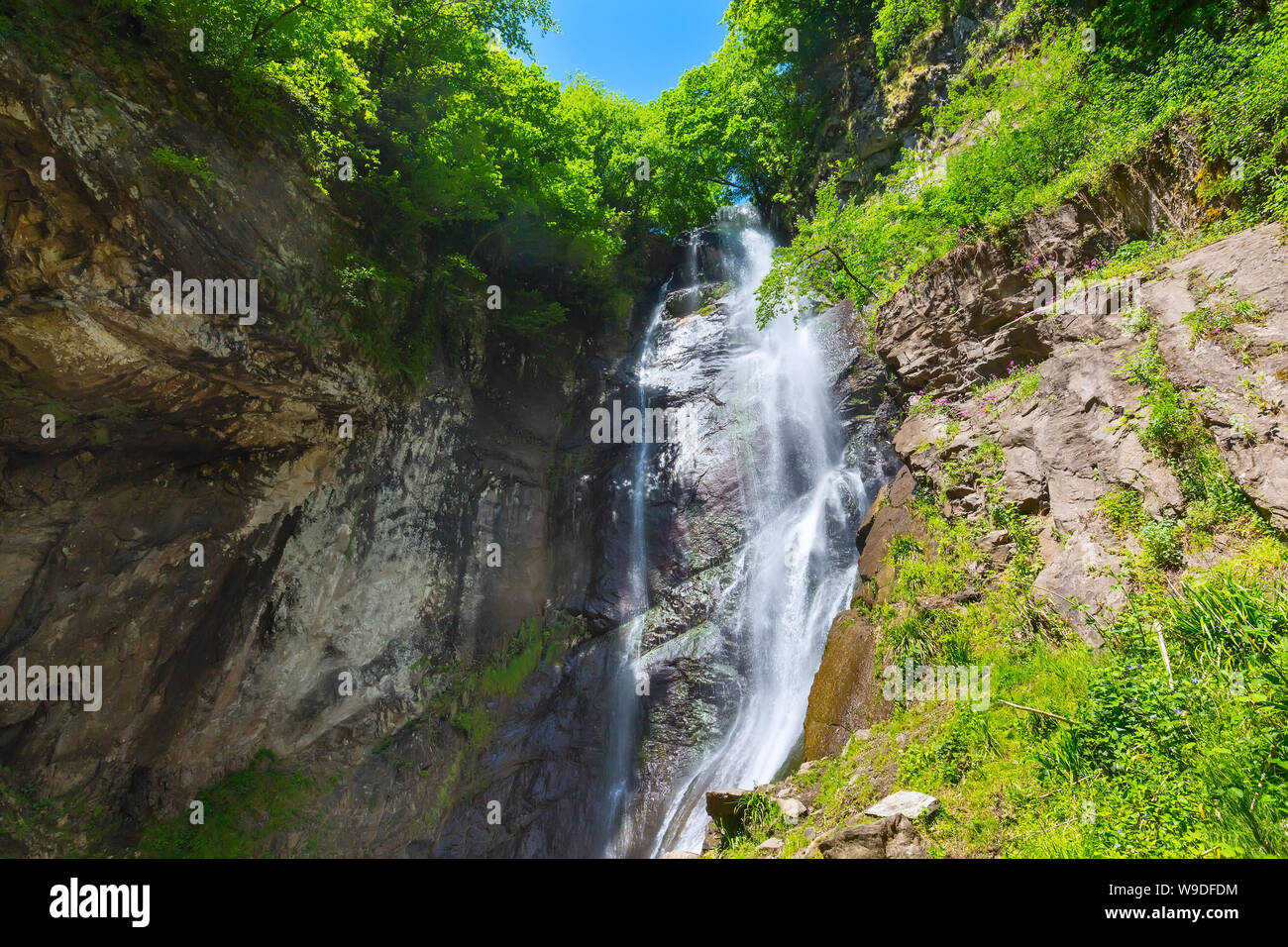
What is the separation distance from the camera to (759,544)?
43.0 feet

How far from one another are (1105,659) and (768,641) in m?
7.37

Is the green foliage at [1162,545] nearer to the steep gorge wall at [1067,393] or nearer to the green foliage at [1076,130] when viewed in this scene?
the steep gorge wall at [1067,393]

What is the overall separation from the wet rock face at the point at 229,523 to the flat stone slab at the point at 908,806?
30.4 feet

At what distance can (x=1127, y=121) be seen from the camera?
22.9ft

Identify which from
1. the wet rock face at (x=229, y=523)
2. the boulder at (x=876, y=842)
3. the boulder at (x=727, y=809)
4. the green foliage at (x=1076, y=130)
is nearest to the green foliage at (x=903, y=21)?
the green foliage at (x=1076, y=130)

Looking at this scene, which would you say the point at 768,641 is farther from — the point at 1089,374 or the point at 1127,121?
the point at 1127,121

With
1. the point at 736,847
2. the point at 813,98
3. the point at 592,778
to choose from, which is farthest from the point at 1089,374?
the point at 813,98

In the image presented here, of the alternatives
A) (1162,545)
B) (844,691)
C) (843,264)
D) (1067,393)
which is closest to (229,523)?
(844,691)

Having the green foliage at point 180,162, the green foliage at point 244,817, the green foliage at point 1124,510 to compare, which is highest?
the green foliage at point 180,162

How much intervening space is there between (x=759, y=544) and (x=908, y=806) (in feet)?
29.4

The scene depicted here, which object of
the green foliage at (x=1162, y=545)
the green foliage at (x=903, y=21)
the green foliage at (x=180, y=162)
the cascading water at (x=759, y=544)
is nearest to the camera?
the green foliage at (x=1162, y=545)

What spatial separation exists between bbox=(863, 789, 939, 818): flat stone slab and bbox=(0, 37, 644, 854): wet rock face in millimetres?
9253

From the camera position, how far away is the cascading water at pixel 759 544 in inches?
421
